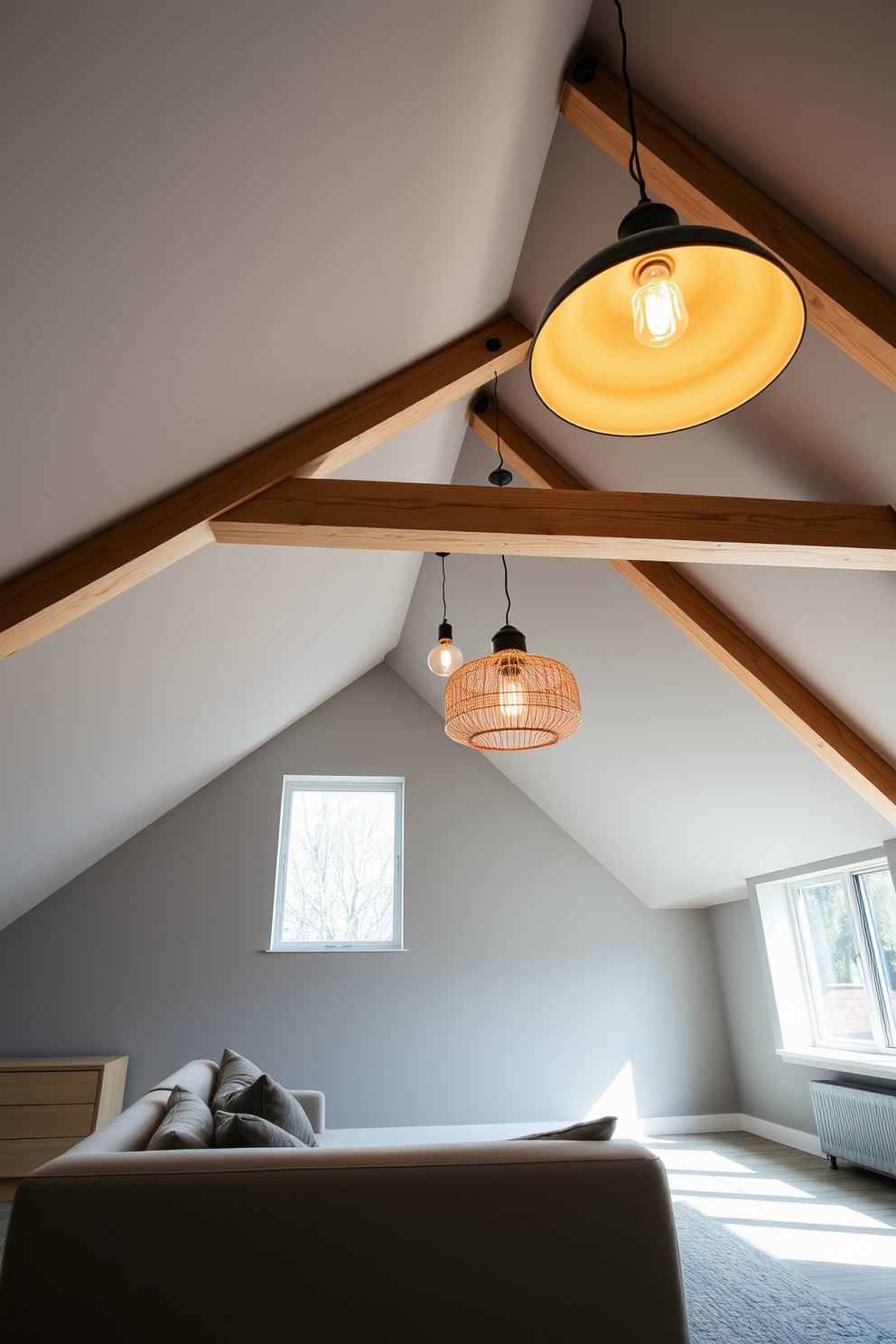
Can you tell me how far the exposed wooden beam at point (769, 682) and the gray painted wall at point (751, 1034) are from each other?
2.17m

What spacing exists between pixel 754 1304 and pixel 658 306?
309 centimetres

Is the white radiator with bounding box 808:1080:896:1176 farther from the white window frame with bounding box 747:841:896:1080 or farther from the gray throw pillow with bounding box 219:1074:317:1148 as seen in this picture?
the gray throw pillow with bounding box 219:1074:317:1148

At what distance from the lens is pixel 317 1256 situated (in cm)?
173

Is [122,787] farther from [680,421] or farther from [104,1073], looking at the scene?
[680,421]

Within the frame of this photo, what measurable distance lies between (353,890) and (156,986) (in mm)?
1386

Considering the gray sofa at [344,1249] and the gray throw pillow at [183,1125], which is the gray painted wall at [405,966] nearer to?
the gray throw pillow at [183,1125]

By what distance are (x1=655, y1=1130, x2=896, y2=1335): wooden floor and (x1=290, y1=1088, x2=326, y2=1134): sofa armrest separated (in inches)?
70.1

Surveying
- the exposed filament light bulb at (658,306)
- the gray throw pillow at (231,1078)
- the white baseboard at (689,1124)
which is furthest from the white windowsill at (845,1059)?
the exposed filament light bulb at (658,306)

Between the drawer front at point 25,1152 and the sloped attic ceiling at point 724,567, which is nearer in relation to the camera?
the sloped attic ceiling at point 724,567

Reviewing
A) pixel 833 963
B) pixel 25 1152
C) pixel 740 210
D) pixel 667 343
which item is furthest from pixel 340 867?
pixel 667 343

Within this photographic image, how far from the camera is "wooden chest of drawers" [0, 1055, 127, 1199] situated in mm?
4172

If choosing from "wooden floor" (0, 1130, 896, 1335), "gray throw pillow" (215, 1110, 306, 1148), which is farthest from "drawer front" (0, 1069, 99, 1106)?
Answer: "gray throw pillow" (215, 1110, 306, 1148)

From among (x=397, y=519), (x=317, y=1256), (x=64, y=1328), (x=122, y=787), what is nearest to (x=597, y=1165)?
(x=317, y=1256)

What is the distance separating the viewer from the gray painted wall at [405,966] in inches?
198
